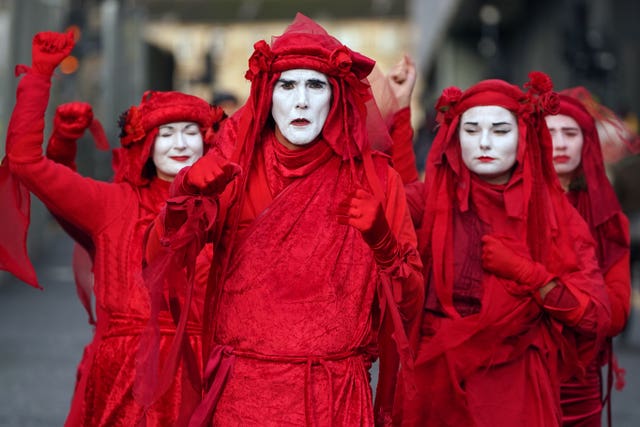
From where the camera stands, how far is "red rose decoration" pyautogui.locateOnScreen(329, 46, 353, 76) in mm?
4574

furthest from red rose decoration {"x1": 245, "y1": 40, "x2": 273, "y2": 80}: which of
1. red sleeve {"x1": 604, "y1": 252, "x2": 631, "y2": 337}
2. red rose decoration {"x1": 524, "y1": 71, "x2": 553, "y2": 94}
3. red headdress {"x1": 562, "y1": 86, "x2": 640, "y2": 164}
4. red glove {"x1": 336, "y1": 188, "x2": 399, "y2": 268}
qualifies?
red headdress {"x1": 562, "y1": 86, "x2": 640, "y2": 164}

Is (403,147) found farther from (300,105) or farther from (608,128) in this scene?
(608,128)

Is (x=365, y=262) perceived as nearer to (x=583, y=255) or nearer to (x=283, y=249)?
(x=283, y=249)

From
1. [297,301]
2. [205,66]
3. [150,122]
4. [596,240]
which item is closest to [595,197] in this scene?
[596,240]

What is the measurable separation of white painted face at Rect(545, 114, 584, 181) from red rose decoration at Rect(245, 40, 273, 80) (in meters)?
2.15

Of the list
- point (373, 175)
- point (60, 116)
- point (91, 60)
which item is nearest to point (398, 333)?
point (373, 175)

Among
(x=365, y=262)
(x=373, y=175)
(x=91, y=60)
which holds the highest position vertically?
(x=91, y=60)

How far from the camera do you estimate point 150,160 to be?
6.01 metres

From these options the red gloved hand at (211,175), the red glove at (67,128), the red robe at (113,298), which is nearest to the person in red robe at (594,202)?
the red robe at (113,298)

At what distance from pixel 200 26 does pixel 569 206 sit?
59.9 m

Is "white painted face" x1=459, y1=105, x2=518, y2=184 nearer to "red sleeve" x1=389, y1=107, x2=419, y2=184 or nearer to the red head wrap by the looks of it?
"red sleeve" x1=389, y1=107, x2=419, y2=184

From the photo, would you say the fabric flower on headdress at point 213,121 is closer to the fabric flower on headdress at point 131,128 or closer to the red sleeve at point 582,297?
the fabric flower on headdress at point 131,128

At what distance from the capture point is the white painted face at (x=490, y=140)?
5602mm

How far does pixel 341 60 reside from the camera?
4.57m
